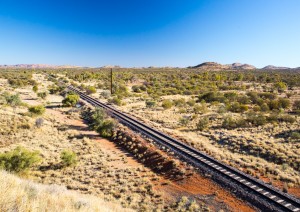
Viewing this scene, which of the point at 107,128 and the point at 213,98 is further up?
the point at 213,98

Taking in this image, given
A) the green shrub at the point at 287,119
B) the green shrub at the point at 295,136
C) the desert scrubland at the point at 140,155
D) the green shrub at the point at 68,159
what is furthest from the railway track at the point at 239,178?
the green shrub at the point at 287,119

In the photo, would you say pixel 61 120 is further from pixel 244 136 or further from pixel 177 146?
pixel 244 136

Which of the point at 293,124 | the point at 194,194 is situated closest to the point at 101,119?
the point at 194,194

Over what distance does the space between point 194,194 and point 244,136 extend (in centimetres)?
1411

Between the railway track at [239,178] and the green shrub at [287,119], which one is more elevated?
the green shrub at [287,119]

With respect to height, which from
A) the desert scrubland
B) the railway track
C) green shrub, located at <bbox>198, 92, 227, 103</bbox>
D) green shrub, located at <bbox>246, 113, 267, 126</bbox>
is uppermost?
green shrub, located at <bbox>198, 92, 227, 103</bbox>

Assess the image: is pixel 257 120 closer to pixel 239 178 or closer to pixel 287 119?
pixel 287 119

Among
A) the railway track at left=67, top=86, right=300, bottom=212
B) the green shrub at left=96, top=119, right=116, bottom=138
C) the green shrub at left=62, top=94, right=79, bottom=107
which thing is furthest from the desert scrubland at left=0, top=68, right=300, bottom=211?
the green shrub at left=62, top=94, right=79, bottom=107

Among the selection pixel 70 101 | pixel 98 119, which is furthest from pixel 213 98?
pixel 70 101

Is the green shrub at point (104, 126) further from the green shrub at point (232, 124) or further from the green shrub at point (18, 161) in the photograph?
the green shrub at point (232, 124)

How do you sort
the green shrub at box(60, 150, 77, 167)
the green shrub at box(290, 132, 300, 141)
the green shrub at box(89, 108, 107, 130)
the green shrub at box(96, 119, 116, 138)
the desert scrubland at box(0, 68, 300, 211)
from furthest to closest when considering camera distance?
the green shrub at box(89, 108, 107, 130)
the green shrub at box(96, 119, 116, 138)
the green shrub at box(290, 132, 300, 141)
the green shrub at box(60, 150, 77, 167)
the desert scrubland at box(0, 68, 300, 211)

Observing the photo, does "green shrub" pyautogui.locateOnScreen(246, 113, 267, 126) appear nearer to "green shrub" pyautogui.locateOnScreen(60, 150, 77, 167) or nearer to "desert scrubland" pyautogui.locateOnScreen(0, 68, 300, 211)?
"desert scrubland" pyautogui.locateOnScreen(0, 68, 300, 211)

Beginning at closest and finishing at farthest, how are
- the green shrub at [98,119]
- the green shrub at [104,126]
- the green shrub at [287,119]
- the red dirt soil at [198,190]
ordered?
the red dirt soil at [198,190] → the green shrub at [104,126] → the green shrub at [98,119] → the green shrub at [287,119]

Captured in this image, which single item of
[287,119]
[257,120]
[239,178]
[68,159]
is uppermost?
[287,119]
